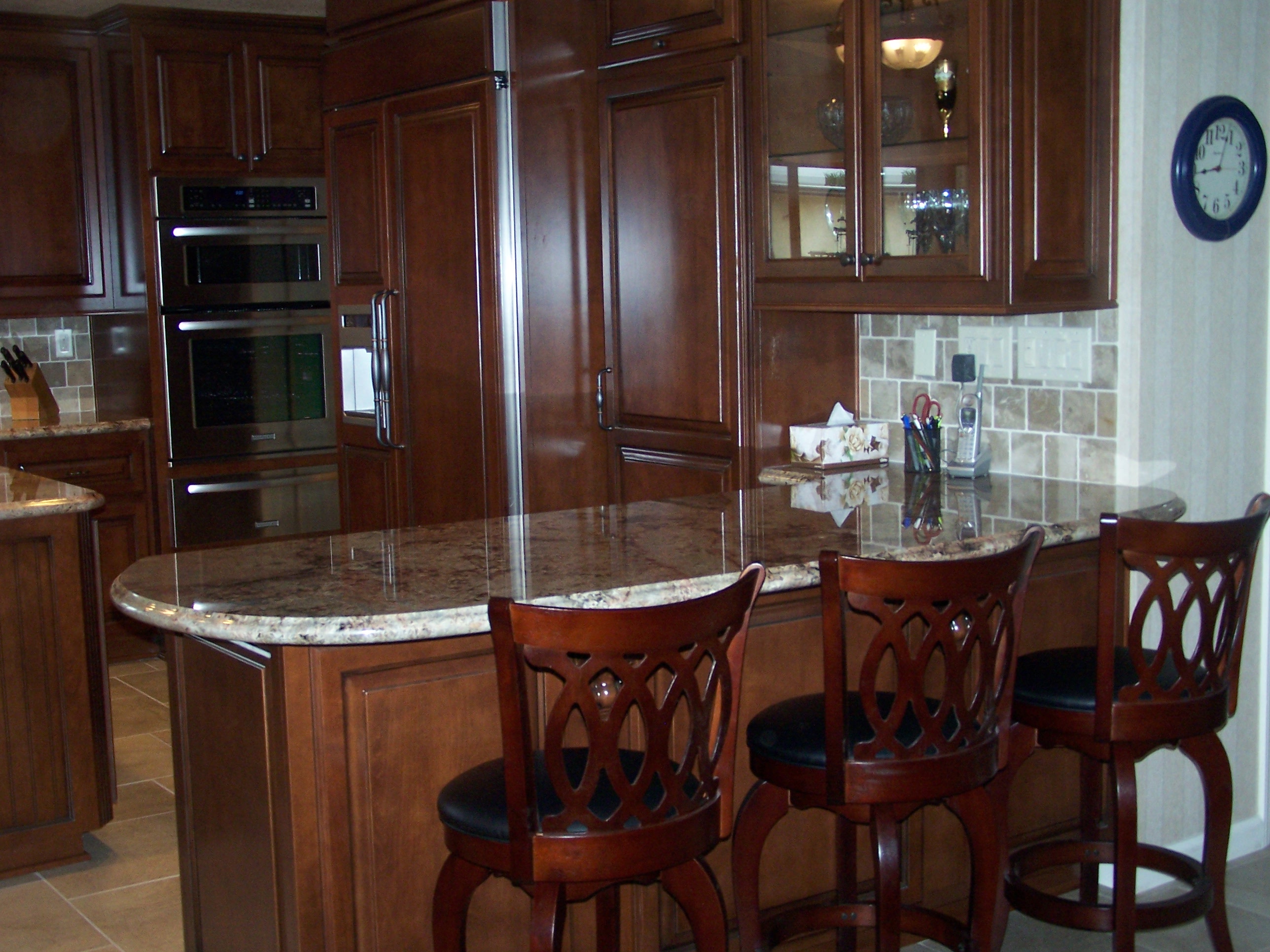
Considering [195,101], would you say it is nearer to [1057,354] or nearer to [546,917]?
[1057,354]

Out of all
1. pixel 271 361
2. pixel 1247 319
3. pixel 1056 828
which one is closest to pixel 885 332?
pixel 1247 319

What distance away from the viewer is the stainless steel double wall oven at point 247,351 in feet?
17.0

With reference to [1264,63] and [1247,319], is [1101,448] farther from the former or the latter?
[1264,63]

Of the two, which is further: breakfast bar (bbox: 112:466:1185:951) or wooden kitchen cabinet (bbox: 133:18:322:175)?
wooden kitchen cabinet (bbox: 133:18:322:175)

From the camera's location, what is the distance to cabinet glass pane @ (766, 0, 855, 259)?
309 centimetres

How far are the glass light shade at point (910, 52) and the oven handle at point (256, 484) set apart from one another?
303 cm

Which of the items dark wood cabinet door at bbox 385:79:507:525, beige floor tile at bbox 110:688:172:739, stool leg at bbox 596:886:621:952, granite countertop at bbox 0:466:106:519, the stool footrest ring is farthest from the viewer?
beige floor tile at bbox 110:688:172:739

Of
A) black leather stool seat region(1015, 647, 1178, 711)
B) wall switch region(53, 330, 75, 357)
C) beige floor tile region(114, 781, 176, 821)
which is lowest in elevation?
beige floor tile region(114, 781, 176, 821)

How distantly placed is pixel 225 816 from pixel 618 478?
187cm

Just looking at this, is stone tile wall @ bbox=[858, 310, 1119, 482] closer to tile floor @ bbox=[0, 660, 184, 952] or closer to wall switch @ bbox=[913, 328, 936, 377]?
wall switch @ bbox=[913, 328, 936, 377]

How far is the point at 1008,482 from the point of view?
3104 mm

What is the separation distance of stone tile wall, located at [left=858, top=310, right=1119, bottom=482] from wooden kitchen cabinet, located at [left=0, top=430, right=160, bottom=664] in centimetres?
302

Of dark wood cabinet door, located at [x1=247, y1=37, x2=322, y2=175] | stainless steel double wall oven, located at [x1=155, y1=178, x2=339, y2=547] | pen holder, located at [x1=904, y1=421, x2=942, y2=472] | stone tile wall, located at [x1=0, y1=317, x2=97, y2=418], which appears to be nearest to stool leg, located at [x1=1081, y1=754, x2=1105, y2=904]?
pen holder, located at [x1=904, y1=421, x2=942, y2=472]

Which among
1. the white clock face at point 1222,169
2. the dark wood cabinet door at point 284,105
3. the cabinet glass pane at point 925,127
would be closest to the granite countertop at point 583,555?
the cabinet glass pane at point 925,127
